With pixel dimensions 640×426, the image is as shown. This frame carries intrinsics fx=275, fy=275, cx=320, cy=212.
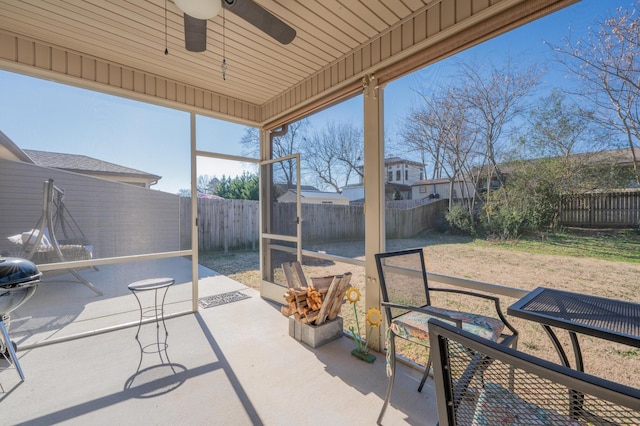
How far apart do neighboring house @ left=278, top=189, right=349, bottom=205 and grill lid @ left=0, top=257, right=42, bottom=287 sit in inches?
94.0

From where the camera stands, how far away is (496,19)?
1769 mm

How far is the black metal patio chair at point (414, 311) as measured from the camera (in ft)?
5.32

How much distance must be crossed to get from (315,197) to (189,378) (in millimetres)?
2105

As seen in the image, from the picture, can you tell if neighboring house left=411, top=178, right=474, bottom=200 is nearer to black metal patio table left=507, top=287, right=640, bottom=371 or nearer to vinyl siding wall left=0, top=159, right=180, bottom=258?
black metal patio table left=507, top=287, right=640, bottom=371

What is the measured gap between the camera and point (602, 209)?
1.61 m

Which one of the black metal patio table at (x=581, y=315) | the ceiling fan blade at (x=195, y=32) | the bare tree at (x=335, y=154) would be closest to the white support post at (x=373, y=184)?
the bare tree at (x=335, y=154)

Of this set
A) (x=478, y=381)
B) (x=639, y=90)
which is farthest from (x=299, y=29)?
(x=478, y=381)

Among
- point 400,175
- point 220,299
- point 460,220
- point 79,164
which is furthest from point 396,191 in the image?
point 79,164

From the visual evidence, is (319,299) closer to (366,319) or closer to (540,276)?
(366,319)

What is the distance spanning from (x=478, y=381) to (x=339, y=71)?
2785 millimetres

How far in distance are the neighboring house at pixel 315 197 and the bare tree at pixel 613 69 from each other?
1.90m

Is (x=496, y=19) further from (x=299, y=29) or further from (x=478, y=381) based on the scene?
(x=478, y=381)

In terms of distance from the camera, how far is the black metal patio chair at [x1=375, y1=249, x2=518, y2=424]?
1622 millimetres

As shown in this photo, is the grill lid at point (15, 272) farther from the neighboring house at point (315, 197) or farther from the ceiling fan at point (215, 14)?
the neighboring house at point (315, 197)
